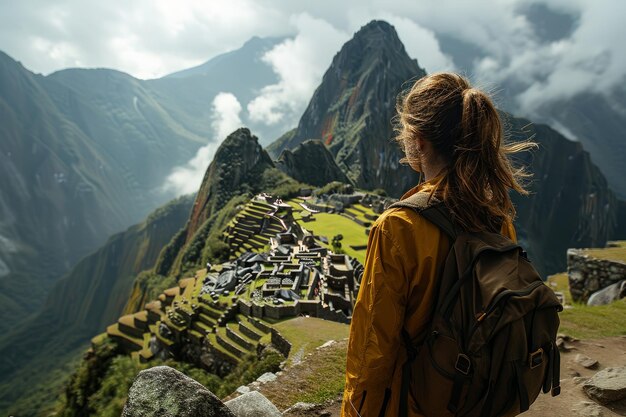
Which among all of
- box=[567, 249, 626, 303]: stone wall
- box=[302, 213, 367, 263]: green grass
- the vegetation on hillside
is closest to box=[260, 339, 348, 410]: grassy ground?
the vegetation on hillside

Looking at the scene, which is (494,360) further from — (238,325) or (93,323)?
(93,323)

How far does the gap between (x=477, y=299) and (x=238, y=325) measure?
17.0 m

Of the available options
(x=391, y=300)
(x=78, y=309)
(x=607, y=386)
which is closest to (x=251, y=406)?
(x=391, y=300)

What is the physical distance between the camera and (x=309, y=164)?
112 metres

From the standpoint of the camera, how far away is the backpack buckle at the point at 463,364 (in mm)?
1898

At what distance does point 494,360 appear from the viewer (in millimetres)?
1854

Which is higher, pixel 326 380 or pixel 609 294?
pixel 609 294

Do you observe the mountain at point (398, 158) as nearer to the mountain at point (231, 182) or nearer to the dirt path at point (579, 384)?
the mountain at point (231, 182)

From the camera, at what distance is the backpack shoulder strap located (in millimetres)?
2082

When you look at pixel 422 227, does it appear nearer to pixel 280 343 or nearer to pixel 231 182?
pixel 280 343

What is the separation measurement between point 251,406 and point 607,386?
4745 mm

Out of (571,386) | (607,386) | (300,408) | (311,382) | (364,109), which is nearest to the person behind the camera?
(607,386)

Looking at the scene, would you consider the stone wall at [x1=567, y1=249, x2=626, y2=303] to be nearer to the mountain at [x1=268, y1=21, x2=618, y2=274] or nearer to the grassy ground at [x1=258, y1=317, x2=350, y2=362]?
the grassy ground at [x1=258, y1=317, x2=350, y2=362]

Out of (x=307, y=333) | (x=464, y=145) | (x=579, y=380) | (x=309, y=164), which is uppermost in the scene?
(x=309, y=164)
